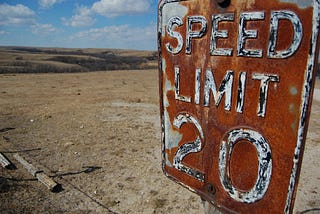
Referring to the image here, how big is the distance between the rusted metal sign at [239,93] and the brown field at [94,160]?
3.78 metres

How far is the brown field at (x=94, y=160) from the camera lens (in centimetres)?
461

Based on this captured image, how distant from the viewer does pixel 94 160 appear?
6.25 meters

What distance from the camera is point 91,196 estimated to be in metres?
4.81

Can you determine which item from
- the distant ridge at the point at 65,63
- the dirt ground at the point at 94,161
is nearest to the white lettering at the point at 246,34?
the dirt ground at the point at 94,161

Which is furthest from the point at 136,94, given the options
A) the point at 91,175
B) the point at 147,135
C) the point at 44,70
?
the point at 44,70

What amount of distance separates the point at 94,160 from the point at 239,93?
5.80m

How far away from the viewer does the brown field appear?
181 inches

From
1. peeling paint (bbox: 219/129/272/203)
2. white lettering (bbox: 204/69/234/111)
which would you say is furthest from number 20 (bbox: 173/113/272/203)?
white lettering (bbox: 204/69/234/111)

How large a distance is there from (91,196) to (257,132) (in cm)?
452

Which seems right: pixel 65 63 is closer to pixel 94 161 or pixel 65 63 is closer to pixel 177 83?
pixel 94 161

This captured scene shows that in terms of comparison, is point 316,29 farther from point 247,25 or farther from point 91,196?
point 91,196

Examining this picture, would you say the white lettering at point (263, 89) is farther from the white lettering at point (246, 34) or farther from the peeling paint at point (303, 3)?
the peeling paint at point (303, 3)

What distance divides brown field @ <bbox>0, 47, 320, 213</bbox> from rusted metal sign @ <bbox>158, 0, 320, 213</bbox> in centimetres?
378

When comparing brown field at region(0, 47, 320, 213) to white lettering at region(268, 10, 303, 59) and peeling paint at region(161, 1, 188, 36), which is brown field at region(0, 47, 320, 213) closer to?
peeling paint at region(161, 1, 188, 36)
